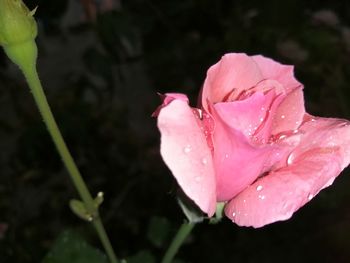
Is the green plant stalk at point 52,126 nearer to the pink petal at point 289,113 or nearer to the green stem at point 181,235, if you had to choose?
the green stem at point 181,235

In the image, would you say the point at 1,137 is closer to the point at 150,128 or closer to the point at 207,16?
the point at 150,128

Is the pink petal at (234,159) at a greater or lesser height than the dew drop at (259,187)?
greater

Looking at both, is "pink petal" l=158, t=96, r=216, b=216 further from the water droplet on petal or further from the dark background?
the dark background

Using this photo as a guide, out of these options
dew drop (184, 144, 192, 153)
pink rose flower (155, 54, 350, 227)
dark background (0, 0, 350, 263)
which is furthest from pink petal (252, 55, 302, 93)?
dark background (0, 0, 350, 263)

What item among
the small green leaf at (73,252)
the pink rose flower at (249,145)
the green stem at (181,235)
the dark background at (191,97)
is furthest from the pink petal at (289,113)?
the dark background at (191,97)

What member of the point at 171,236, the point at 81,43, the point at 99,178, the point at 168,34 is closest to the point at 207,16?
the point at 168,34

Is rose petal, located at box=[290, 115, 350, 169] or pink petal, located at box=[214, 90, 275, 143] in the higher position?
pink petal, located at box=[214, 90, 275, 143]

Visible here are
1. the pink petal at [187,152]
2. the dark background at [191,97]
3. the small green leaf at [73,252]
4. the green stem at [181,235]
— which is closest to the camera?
the pink petal at [187,152]
